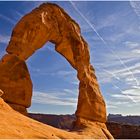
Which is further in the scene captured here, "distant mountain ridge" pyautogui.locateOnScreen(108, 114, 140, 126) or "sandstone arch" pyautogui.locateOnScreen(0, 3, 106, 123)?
"distant mountain ridge" pyautogui.locateOnScreen(108, 114, 140, 126)

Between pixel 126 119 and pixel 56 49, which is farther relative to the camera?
pixel 126 119

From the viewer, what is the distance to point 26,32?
19.6m

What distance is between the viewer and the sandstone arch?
722 inches

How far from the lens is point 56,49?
71.4ft

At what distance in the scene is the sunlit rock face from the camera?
18375 millimetres

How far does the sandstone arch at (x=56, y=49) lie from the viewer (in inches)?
722

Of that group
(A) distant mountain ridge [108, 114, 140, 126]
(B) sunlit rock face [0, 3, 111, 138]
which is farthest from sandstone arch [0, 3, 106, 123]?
(A) distant mountain ridge [108, 114, 140, 126]

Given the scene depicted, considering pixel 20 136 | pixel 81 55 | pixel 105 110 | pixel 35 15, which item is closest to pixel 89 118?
pixel 105 110

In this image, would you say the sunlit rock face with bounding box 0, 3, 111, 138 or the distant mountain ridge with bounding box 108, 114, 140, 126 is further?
the distant mountain ridge with bounding box 108, 114, 140, 126

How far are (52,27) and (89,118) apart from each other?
717cm

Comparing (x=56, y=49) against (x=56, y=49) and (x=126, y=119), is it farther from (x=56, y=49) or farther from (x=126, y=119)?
(x=126, y=119)

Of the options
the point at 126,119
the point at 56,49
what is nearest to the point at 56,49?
the point at 56,49

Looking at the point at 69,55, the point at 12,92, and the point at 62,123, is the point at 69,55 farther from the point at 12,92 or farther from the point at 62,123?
the point at 62,123

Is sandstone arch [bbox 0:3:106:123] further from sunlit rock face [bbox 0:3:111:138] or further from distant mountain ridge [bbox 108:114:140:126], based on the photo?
distant mountain ridge [bbox 108:114:140:126]
